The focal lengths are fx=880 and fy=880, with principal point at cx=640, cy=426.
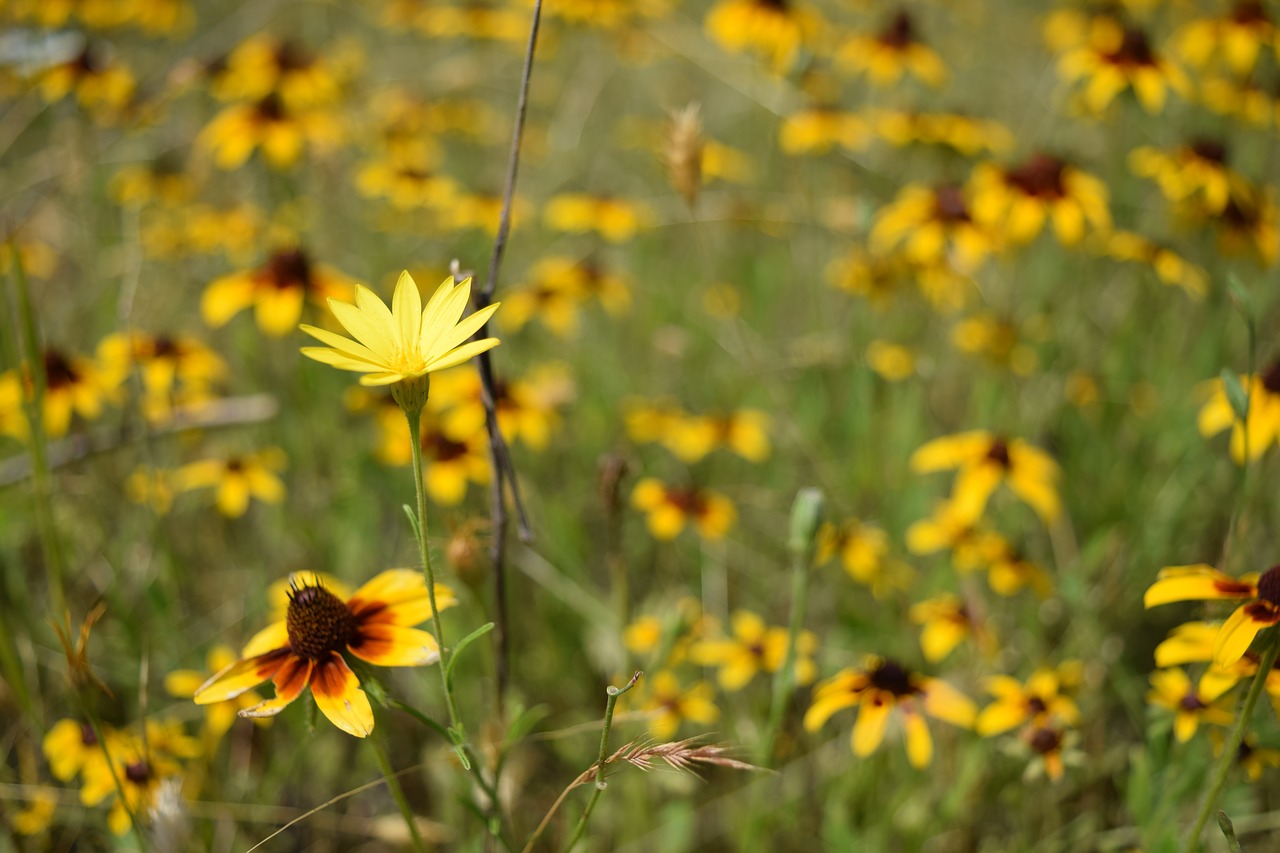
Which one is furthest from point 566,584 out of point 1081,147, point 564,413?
point 1081,147

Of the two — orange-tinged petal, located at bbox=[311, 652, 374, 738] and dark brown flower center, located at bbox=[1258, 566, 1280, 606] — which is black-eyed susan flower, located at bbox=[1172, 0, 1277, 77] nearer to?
dark brown flower center, located at bbox=[1258, 566, 1280, 606]

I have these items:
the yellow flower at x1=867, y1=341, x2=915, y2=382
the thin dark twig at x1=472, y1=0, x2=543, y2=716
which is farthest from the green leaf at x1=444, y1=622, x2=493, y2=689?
the yellow flower at x1=867, y1=341, x2=915, y2=382

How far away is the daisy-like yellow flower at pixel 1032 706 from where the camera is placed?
161 centimetres

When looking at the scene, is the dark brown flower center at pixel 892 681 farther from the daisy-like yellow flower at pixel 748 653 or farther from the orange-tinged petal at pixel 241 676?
the orange-tinged petal at pixel 241 676

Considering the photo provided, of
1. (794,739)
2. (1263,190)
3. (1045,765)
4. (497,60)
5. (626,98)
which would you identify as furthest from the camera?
(626,98)

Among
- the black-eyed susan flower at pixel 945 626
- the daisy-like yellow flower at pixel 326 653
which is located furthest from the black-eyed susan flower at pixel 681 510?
the daisy-like yellow flower at pixel 326 653

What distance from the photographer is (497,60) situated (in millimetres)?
5609

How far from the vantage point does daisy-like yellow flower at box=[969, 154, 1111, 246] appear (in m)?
2.61

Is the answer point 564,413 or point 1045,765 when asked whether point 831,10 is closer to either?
point 564,413

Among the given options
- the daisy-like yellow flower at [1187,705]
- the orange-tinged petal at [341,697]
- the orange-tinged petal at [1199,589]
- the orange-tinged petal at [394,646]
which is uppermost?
the orange-tinged petal at [394,646]

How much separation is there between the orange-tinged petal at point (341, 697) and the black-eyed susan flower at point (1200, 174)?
295cm

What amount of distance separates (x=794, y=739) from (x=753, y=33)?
2602mm

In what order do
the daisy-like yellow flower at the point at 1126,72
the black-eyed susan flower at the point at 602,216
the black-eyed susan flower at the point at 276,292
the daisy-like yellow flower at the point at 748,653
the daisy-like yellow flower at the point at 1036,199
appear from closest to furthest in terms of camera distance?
1. the daisy-like yellow flower at the point at 748,653
2. the black-eyed susan flower at the point at 276,292
3. the daisy-like yellow flower at the point at 1036,199
4. the daisy-like yellow flower at the point at 1126,72
5. the black-eyed susan flower at the point at 602,216

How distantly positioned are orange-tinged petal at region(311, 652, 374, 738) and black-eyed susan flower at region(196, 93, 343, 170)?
7.85 feet
